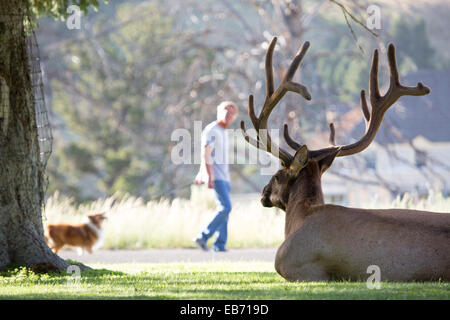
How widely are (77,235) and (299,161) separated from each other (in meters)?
7.24

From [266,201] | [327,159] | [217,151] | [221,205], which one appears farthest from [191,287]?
[217,151]

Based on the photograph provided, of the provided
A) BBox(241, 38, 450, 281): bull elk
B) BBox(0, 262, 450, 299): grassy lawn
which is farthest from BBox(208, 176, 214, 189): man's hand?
BBox(241, 38, 450, 281): bull elk

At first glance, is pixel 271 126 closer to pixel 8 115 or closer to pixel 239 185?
pixel 8 115

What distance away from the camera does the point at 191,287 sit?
268 inches

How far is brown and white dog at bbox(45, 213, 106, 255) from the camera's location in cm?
1332

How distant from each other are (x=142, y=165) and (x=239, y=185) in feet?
41.9

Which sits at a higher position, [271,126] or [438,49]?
[438,49]

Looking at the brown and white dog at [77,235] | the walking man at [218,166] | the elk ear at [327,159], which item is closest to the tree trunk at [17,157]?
the elk ear at [327,159]

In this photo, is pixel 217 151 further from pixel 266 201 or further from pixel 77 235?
pixel 266 201

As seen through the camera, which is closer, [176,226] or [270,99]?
[270,99]

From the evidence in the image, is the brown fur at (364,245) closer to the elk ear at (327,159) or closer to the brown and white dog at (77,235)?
the elk ear at (327,159)

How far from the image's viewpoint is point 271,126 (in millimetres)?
22547

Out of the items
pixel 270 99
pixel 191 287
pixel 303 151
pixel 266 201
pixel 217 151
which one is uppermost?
pixel 270 99
